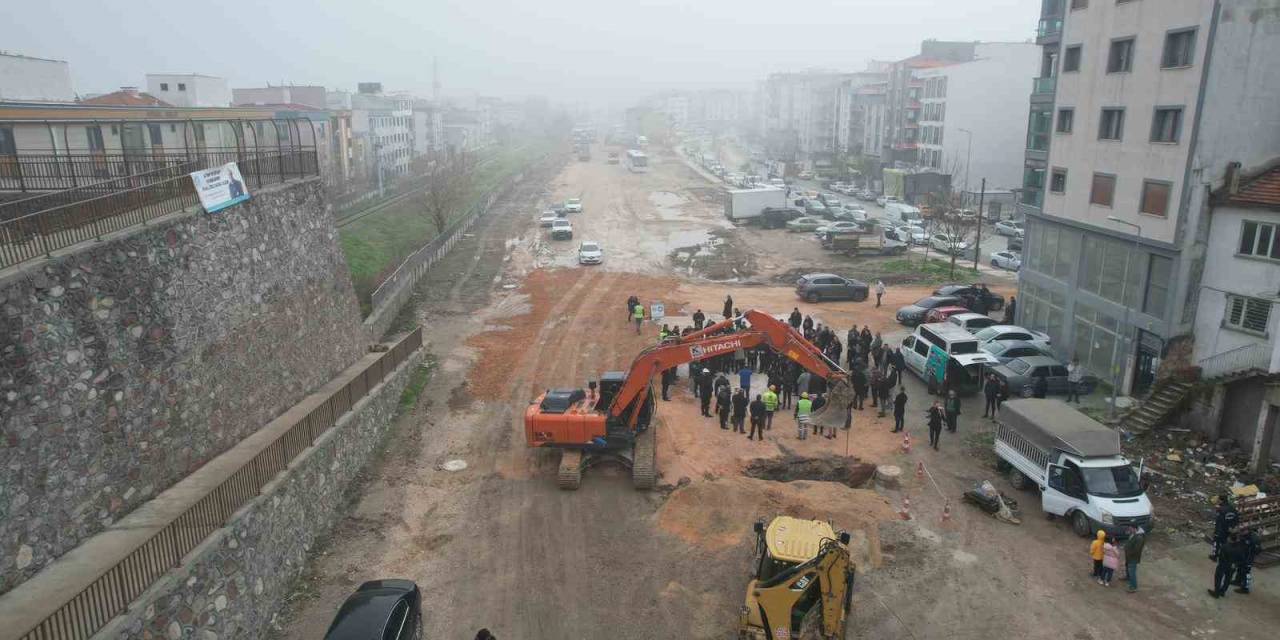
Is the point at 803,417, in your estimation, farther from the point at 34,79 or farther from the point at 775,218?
the point at 34,79

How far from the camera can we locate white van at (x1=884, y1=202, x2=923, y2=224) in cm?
6228

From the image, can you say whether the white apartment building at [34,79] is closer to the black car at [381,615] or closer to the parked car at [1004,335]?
the black car at [381,615]

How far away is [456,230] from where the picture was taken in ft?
178

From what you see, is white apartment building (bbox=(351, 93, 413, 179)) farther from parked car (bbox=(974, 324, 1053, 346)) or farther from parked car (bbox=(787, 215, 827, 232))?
parked car (bbox=(974, 324, 1053, 346))

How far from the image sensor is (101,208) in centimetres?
1481

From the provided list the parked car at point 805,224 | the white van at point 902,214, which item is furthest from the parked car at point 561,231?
the white van at point 902,214

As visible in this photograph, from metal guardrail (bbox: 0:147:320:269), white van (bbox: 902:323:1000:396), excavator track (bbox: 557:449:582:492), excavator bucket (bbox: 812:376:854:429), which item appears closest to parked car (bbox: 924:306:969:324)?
white van (bbox: 902:323:1000:396)

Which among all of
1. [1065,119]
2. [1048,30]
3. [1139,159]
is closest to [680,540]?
[1139,159]

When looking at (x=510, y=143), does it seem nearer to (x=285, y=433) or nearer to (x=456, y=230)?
(x=456, y=230)

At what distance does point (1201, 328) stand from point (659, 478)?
1727 centimetres

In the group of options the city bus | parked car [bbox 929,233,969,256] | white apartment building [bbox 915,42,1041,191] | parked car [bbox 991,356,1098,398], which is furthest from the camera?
the city bus

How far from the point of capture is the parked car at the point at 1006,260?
47250mm

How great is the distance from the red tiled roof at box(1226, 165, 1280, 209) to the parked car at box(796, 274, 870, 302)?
17617 millimetres

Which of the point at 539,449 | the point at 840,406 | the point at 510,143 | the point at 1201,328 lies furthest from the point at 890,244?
the point at 510,143
